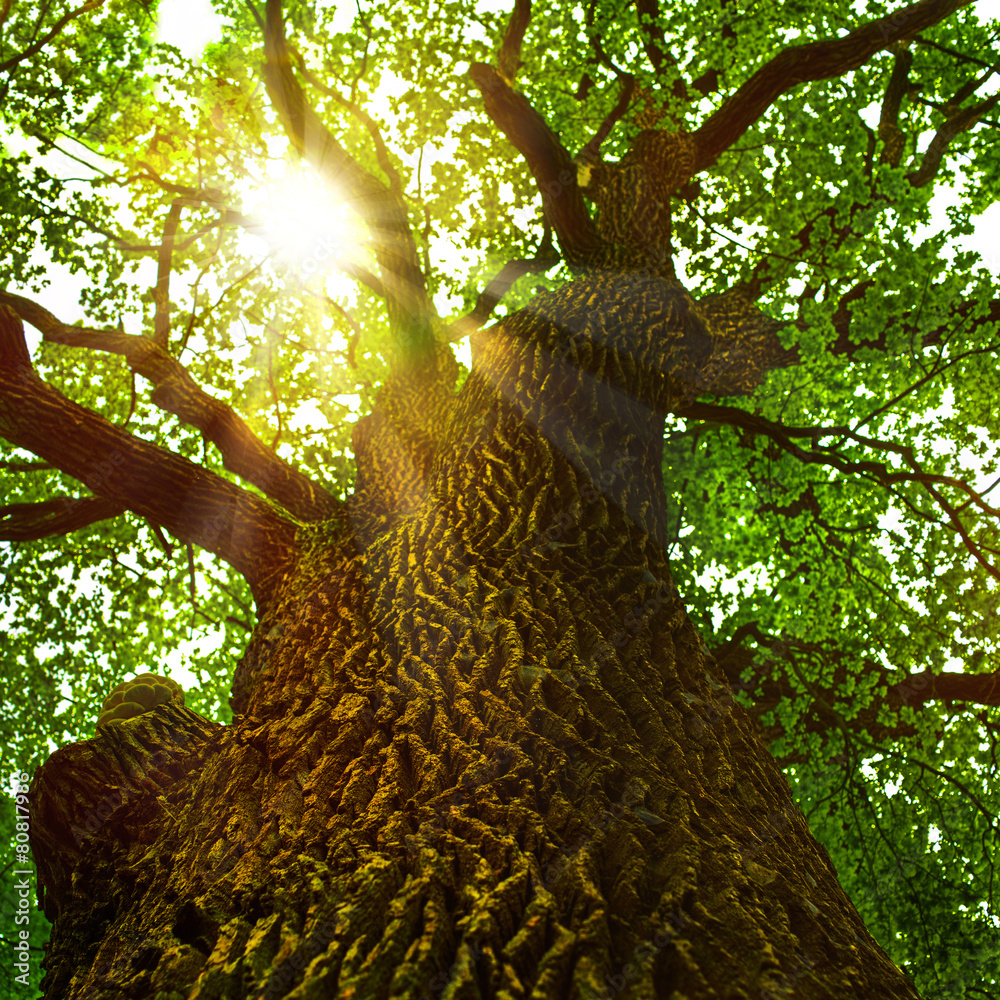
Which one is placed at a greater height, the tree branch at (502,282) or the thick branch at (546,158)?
the tree branch at (502,282)

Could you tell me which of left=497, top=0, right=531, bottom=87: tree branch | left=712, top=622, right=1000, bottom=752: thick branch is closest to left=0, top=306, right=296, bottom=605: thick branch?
left=712, top=622, right=1000, bottom=752: thick branch

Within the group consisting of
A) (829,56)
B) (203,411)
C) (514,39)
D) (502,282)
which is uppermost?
(514,39)

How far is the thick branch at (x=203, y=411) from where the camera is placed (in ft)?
17.6

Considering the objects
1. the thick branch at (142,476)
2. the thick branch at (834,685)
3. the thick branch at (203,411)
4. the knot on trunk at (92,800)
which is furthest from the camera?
the thick branch at (834,685)

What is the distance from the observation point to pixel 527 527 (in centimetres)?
291

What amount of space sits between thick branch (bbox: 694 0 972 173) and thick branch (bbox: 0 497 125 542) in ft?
21.6

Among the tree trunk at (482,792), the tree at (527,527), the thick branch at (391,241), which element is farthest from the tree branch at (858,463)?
the tree trunk at (482,792)

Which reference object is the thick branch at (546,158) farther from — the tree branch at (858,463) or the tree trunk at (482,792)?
the tree trunk at (482,792)

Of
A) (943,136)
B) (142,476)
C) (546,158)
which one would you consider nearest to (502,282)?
(546,158)

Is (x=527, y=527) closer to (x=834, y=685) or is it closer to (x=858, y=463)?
(x=858, y=463)

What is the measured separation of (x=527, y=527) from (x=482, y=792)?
4.64 ft

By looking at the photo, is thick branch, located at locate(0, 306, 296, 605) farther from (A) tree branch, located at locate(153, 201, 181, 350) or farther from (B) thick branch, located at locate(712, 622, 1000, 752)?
(B) thick branch, located at locate(712, 622, 1000, 752)

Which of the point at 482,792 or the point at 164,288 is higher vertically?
the point at 164,288

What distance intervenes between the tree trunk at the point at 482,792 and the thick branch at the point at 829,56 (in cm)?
375
